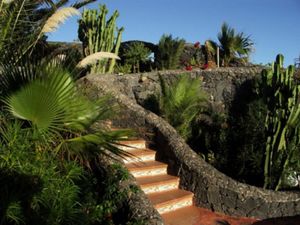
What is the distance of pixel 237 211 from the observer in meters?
6.98

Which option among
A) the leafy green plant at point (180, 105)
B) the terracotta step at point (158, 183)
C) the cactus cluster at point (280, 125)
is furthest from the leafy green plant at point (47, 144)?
the leafy green plant at point (180, 105)

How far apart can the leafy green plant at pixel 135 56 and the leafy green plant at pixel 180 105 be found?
5046mm

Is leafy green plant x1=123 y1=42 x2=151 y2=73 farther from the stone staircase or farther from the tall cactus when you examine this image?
the stone staircase

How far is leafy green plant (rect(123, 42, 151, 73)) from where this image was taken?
14.5m

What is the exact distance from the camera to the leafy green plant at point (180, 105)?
9203 millimetres

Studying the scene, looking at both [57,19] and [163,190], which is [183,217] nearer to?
[163,190]

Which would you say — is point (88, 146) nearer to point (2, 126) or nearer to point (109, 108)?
point (109, 108)

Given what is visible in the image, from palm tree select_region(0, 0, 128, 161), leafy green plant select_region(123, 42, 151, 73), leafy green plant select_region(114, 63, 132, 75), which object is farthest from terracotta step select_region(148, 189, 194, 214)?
leafy green plant select_region(123, 42, 151, 73)

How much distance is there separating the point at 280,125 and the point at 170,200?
96.0 inches

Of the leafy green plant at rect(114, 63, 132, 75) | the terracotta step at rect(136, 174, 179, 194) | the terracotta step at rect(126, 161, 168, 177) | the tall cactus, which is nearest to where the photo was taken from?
the terracotta step at rect(136, 174, 179, 194)

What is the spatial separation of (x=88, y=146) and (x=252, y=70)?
21.5ft

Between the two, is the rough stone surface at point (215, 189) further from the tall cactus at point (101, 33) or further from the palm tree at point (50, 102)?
the tall cactus at point (101, 33)

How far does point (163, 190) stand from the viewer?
283 inches

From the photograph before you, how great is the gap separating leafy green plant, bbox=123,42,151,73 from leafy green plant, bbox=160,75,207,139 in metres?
5.05
